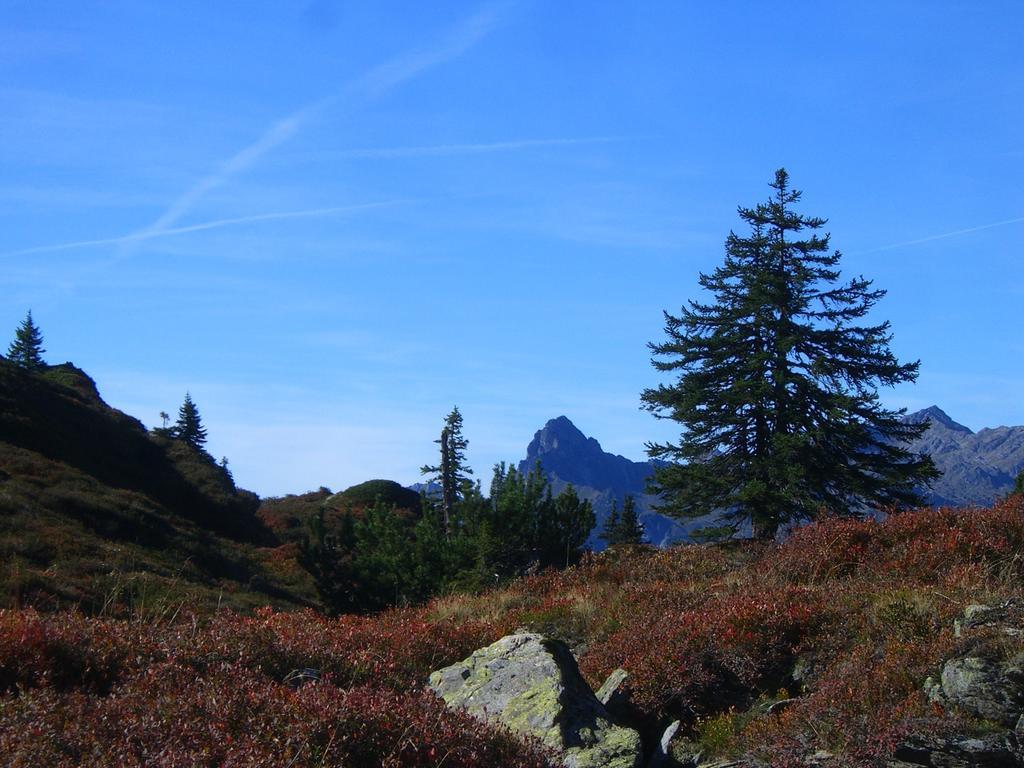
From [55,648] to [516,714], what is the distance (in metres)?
3.30

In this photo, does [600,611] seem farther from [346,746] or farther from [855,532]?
[346,746]

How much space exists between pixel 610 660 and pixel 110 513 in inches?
926

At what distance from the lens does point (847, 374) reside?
26469 mm

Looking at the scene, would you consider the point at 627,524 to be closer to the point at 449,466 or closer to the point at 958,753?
the point at 449,466

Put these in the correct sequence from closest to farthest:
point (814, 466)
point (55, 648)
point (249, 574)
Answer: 1. point (55, 648)
2. point (814, 466)
3. point (249, 574)

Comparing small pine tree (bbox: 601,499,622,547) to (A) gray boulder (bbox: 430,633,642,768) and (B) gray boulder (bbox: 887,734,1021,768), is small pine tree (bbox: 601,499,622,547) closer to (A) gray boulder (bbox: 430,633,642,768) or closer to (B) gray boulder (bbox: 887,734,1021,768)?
(A) gray boulder (bbox: 430,633,642,768)

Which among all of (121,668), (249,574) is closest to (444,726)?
(121,668)

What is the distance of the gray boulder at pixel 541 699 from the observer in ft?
21.6

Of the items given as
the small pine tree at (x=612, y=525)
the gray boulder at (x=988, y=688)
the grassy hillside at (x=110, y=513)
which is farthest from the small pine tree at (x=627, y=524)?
the gray boulder at (x=988, y=688)

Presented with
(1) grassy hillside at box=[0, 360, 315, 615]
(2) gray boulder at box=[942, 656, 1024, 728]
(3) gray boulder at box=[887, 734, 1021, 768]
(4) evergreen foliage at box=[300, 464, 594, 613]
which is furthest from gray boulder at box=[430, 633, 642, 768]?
(1) grassy hillside at box=[0, 360, 315, 615]

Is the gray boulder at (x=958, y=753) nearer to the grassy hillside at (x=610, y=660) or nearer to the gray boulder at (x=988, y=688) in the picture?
the grassy hillside at (x=610, y=660)

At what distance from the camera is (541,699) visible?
7020 mm

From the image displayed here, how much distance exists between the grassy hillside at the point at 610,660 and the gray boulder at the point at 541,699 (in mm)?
636

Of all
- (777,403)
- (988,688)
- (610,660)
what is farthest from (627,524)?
(988,688)
